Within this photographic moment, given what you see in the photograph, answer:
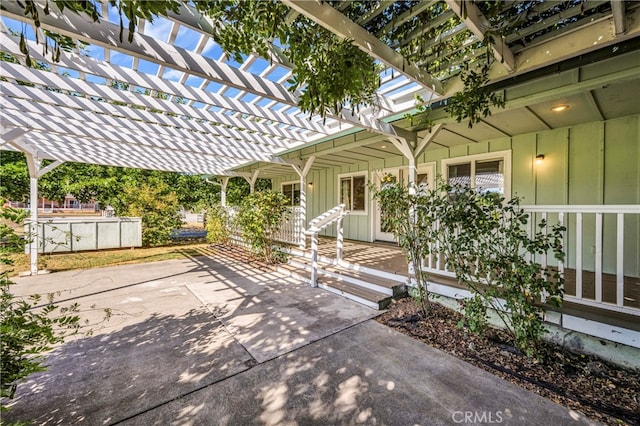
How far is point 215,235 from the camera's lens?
32.3ft

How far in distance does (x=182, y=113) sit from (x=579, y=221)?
218 inches

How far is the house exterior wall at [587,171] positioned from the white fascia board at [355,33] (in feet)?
9.25

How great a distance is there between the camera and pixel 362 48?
7.80 ft

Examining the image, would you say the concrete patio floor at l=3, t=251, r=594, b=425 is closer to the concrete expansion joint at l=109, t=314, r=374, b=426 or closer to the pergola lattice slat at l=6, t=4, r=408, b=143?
the concrete expansion joint at l=109, t=314, r=374, b=426

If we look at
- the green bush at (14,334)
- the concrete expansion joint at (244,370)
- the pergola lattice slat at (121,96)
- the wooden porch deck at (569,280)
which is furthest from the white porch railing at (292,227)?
the green bush at (14,334)

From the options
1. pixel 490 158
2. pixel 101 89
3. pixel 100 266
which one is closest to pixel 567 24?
pixel 490 158

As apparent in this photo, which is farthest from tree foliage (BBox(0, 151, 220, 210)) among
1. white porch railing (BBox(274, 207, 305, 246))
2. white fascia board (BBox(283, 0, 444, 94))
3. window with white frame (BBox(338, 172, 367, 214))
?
white fascia board (BBox(283, 0, 444, 94))

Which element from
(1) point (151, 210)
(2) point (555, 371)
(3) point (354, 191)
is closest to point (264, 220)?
(3) point (354, 191)

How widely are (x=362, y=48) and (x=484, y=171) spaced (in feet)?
14.7

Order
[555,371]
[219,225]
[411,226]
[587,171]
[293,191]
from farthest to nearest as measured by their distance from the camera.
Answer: [293,191] < [219,225] < [587,171] < [411,226] < [555,371]

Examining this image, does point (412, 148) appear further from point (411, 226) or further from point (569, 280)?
point (569, 280)

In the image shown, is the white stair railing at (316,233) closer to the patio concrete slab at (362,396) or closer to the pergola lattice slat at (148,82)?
the pergola lattice slat at (148,82)

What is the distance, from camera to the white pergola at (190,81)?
88.0 inches

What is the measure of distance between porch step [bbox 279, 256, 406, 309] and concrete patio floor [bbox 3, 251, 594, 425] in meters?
0.28
